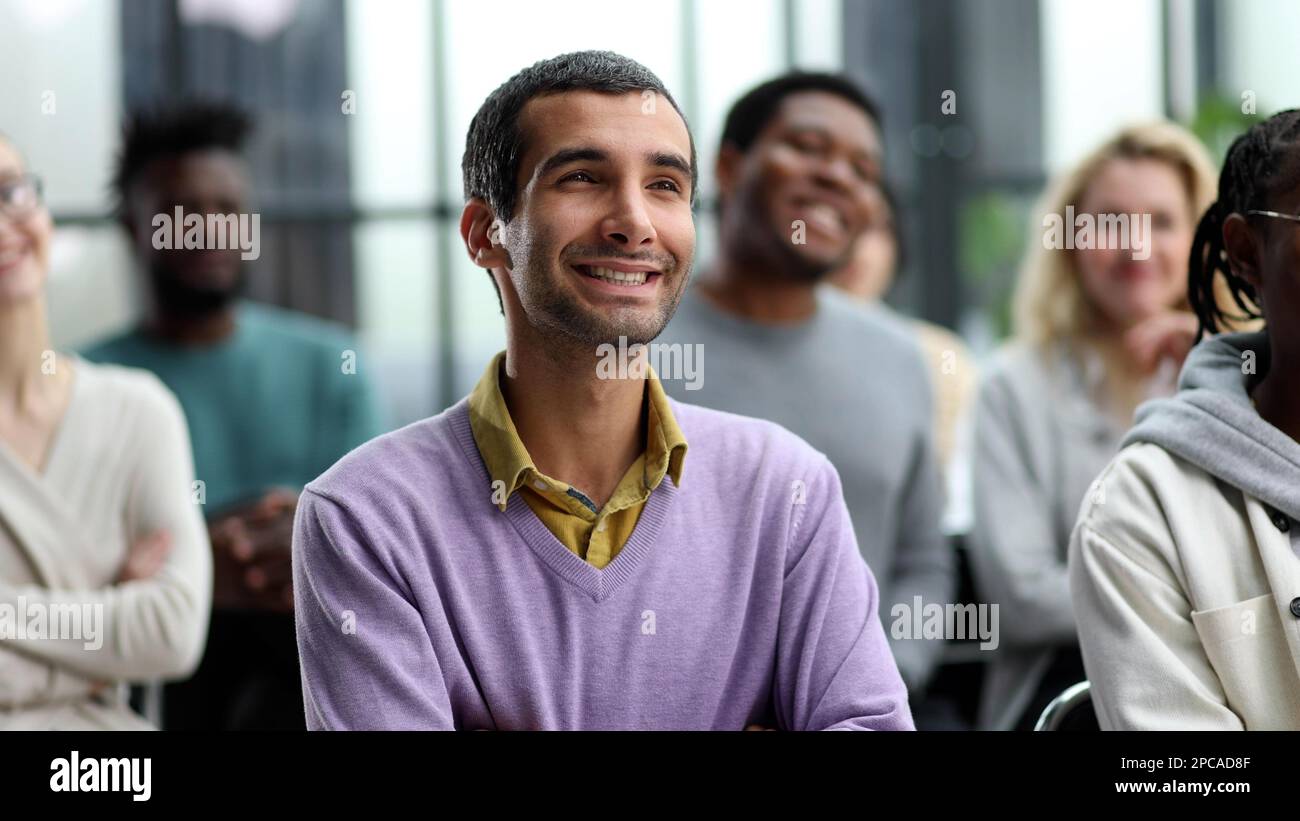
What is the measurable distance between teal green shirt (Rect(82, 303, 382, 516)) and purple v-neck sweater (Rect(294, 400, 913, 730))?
1114mm

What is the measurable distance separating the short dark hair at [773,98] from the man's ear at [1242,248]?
2.77 feet

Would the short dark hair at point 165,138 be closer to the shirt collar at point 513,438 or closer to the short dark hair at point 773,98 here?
the short dark hair at point 773,98

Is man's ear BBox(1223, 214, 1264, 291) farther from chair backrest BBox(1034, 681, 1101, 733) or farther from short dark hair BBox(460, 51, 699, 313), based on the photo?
short dark hair BBox(460, 51, 699, 313)

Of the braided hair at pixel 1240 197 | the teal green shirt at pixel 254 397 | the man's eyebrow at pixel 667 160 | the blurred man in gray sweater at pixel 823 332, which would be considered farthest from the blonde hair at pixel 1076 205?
the man's eyebrow at pixel 667 160

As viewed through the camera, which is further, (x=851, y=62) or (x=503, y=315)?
(x=851, y=62)

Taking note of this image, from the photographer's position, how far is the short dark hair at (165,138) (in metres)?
2.71

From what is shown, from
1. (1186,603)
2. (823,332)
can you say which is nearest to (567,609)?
(1186,603)

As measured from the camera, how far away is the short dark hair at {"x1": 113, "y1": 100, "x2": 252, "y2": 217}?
2.71 meters

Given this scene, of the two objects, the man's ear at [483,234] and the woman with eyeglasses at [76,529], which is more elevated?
the man's ear at [483,234]

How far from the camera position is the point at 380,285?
4.30 m
